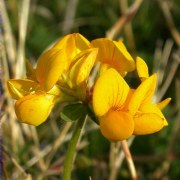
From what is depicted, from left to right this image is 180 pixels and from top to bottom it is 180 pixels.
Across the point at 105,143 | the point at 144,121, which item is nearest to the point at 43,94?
the point at 144,121

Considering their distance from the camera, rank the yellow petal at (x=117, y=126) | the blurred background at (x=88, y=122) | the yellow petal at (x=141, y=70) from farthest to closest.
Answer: the blurred background at (x=88, y=122) < the yellow petal at (x=141, y=70) < the yellow petal at (x=117, y=126)

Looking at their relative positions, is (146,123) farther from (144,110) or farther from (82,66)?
(82,66)

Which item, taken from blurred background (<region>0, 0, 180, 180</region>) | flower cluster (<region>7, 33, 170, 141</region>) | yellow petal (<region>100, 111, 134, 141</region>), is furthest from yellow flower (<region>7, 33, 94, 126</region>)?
blurred background (<region>0, 0, 180, 180</region>)

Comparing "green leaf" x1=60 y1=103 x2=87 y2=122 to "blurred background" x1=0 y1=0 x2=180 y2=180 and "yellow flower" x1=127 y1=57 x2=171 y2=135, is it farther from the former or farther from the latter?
"blurred background" x1=0 y1=0 x2=180 y2=180

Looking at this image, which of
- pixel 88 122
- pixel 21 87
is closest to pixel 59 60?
pixel 21 87

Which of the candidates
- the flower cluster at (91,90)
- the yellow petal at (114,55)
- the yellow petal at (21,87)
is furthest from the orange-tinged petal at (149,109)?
the yellow petal at (21,87)

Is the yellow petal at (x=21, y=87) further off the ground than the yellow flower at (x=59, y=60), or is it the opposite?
the yellow flower at (x=59, y=60)

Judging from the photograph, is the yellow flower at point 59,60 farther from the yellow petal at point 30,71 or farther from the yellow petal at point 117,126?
the yellow petal at point 117,126
